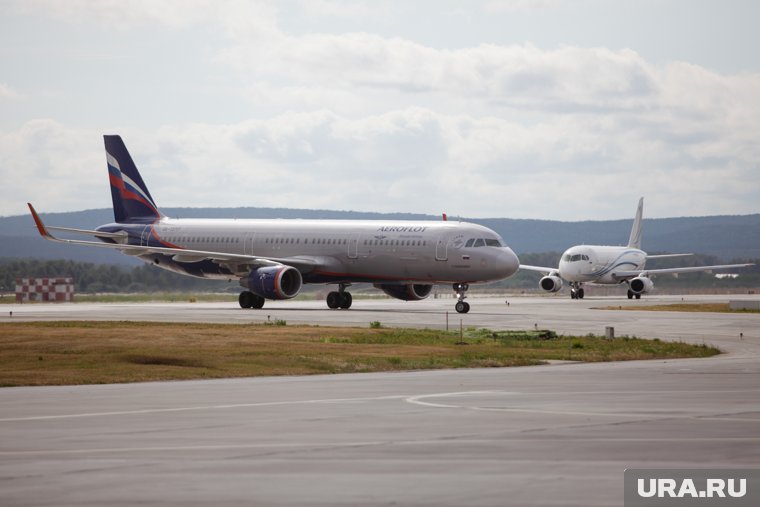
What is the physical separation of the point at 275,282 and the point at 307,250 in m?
5.12

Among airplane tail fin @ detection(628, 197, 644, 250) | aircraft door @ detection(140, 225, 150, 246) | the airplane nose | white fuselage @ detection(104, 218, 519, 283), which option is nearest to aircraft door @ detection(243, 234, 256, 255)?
white fuselage @ detection(104, 218, 519, 283)

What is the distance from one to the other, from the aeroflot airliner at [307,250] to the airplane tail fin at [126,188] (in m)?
0.06

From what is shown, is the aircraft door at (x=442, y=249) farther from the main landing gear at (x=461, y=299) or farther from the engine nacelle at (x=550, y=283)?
the engine nacelle at (x=550, y=283)

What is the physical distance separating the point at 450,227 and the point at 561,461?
51908mm

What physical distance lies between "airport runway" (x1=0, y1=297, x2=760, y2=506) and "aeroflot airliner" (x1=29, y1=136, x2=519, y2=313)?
114ft

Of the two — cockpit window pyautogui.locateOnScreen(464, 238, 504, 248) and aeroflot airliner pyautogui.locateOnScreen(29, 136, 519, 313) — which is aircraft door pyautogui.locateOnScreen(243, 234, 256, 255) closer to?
aeroflot airliner pyautogui.locateOnScreen(29, 136, 519, 313)

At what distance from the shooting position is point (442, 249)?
65.2 metres

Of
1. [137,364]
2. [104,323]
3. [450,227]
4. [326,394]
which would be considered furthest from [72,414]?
[450,227]

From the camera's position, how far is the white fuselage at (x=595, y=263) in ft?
342

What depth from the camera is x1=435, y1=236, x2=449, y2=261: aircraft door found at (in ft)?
213

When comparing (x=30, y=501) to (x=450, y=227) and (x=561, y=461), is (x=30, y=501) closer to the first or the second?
(x=561, y=461)

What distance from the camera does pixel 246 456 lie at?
50.1ft

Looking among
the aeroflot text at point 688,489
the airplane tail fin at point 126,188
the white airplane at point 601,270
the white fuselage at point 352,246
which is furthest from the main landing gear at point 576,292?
the aeroflot text at point 688,489

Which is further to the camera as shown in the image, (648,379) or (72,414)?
(648,379)
